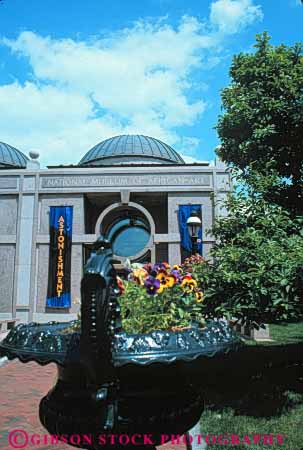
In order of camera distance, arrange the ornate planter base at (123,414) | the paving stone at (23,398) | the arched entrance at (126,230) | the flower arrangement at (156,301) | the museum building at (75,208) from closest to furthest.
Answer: the ornate planter base at (123,414)
the flower arrangement at (156,301)
the paving stone at (23,398)
the museum building at (75,208)
the arched entrance at (126,230)

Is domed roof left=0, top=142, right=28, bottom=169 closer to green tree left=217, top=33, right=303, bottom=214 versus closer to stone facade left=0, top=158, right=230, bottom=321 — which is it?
stone facade left=0, top=158, right=230, bottom=321

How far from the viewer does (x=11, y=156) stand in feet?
89.6

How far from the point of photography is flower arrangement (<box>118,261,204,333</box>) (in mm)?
2264

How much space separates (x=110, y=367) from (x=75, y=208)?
55.4ft

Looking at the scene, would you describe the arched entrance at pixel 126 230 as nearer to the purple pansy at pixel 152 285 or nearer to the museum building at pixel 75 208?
the museum building at pixel 75 208

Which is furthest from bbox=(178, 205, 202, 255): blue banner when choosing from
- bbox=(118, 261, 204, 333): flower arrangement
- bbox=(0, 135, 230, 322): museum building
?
bbox=(118, 261, 204, 333): flower arrangement

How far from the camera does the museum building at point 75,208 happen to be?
17531 millimetres

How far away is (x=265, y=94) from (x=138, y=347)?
20.2 feet

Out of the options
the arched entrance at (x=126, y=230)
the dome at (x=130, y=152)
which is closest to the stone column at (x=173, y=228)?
the arched entrance at (x=126, y=230)

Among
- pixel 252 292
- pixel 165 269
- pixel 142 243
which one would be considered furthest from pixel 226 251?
pixel 142 243

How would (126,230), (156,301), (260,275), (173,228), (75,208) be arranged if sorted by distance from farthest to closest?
(126,230), (75,208), (173,228), (260,275), (156,301)

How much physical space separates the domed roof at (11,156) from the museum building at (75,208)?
27.2 ft

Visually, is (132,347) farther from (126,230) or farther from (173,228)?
(126,230)

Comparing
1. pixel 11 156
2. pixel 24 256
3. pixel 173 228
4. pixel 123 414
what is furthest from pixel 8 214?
pixel 123 414
